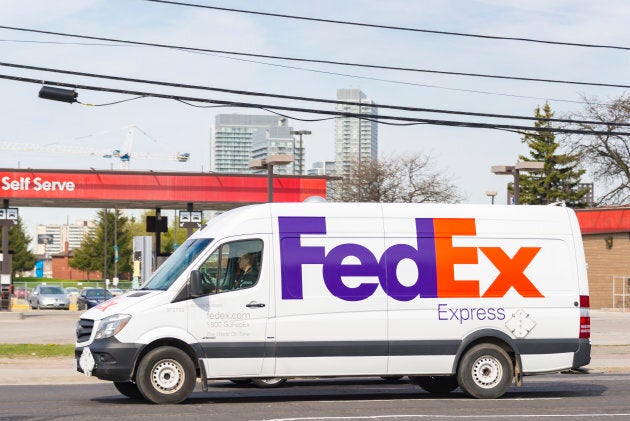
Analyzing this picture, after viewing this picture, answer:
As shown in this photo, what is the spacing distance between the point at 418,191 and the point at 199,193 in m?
22.2

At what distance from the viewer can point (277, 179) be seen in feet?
158

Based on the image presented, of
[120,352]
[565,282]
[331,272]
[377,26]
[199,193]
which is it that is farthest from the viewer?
[199,193]

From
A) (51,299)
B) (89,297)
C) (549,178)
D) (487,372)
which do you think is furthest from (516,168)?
(549,178)

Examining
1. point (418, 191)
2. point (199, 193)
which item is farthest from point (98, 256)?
point (199, 193)

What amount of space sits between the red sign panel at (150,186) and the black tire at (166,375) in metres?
33.3

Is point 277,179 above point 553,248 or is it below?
above

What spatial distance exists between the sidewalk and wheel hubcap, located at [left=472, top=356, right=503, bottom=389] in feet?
21.5

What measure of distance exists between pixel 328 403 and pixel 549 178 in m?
72.4

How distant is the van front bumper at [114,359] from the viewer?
46.2 feet

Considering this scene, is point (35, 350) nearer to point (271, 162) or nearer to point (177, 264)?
point (177, 264)

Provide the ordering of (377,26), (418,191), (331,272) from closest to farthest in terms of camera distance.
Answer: (331,272)
(377,26)
(418,191)

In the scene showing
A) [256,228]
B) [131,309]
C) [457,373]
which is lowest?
[457,373]

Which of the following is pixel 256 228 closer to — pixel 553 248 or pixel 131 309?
pixel 131 309

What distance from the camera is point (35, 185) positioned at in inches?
1831
